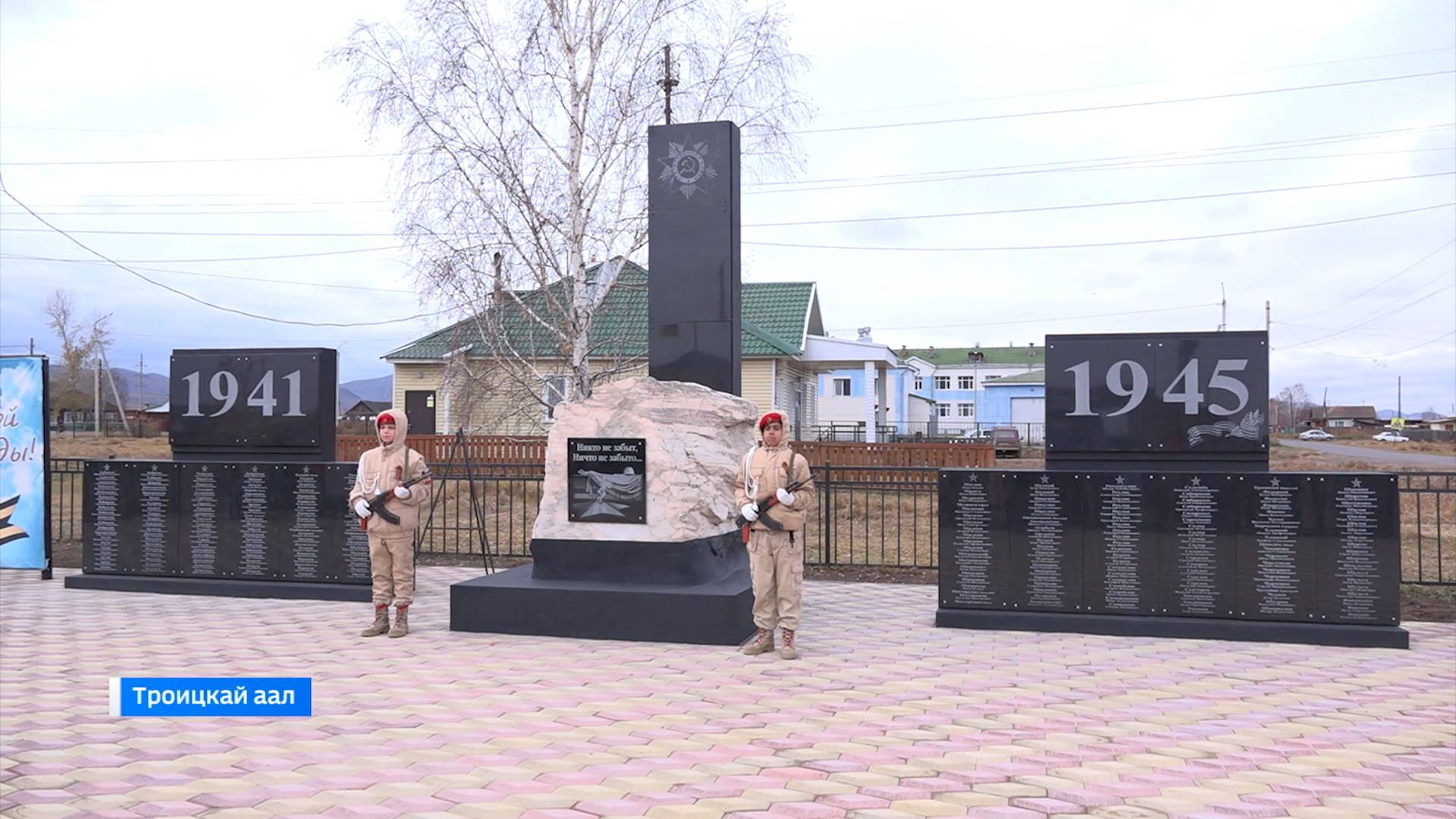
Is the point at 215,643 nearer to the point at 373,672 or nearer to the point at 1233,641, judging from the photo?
the point at 373,672

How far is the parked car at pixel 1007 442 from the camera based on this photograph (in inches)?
1410

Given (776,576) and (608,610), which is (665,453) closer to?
(608,610)

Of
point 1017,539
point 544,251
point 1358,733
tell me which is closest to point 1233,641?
point 1017,539

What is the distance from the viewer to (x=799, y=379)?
32.0 metres

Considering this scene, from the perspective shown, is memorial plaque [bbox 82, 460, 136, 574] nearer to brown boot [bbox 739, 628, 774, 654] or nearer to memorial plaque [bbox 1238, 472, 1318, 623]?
brown boot [bbox 739, 628, 774, 654]

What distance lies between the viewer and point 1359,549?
7.82 meters

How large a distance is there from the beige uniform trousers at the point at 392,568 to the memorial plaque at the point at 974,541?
422 centimetres

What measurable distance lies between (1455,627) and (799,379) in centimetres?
2392

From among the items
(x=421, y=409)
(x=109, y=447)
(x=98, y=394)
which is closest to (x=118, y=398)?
(x=98, y=394)

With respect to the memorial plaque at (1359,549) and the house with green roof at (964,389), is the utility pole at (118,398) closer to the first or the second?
the house with green roof at (964,389)

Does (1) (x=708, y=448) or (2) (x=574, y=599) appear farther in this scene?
(1) (x=708, y=448)

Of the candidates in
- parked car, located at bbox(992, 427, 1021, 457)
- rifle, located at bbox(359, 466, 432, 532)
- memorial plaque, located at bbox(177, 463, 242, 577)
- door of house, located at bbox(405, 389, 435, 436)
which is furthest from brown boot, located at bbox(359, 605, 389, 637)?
parked car, located at bbox(992, 427, 1021, 457)

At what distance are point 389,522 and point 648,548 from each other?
2005 mm
